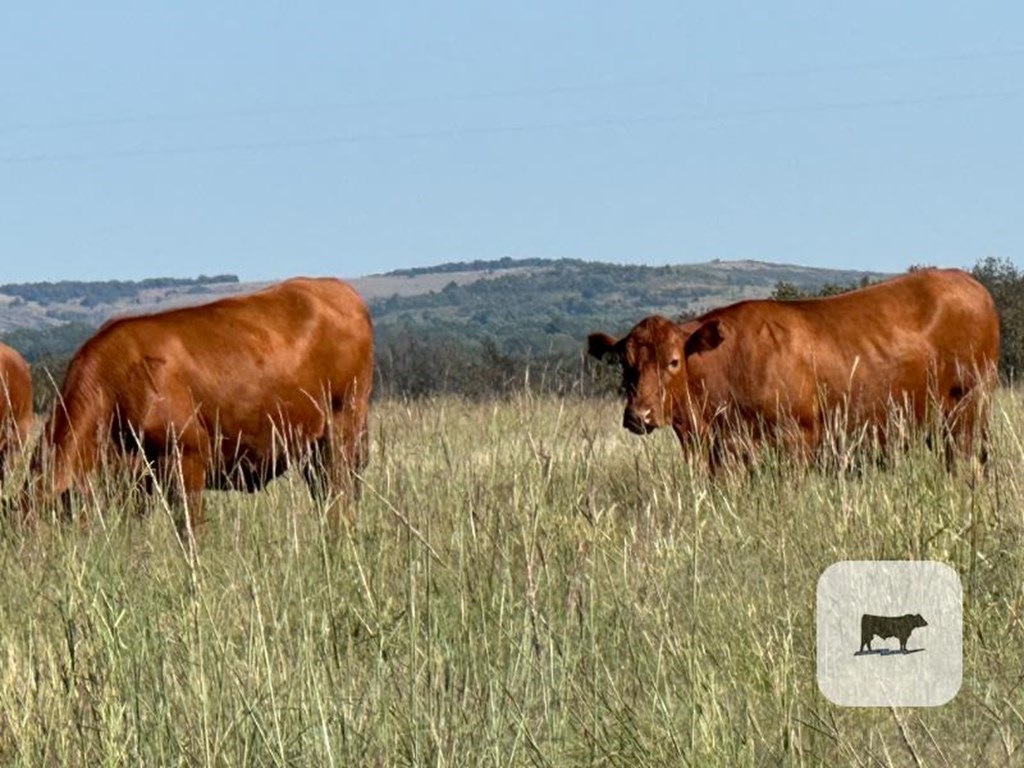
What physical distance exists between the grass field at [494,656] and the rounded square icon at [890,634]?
0.28ft

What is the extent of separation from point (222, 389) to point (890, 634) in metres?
6.05

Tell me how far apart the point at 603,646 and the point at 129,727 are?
153cm

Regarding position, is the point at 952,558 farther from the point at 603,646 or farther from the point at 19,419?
the point at 19,419

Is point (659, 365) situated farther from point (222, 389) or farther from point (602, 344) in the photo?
point (222, 389)

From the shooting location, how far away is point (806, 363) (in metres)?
10.6

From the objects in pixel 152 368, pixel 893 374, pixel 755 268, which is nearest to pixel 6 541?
pixel 152 368

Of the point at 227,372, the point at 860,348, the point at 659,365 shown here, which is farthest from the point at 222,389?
the point at 860,348

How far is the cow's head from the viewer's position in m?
10.4

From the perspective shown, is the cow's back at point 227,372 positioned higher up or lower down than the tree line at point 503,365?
higher up

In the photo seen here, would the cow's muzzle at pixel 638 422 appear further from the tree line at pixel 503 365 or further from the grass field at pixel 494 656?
the tree line at pixel 503 365

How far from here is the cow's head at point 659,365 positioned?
1035 cm

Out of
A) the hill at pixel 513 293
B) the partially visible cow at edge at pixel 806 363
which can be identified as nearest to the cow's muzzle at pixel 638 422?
the partially visible cow at edge at pixel 806 363

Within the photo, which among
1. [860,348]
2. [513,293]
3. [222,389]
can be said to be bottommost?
[513,293]

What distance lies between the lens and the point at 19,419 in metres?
13.3
